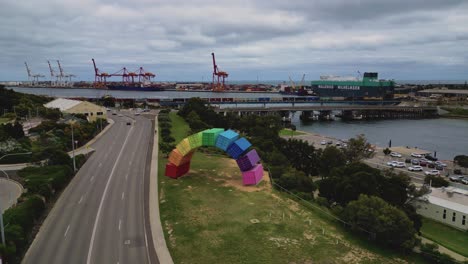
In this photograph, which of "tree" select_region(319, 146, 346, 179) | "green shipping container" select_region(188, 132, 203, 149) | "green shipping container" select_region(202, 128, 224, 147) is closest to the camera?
"green shipping container" select_region(202, 128, 224, 147)

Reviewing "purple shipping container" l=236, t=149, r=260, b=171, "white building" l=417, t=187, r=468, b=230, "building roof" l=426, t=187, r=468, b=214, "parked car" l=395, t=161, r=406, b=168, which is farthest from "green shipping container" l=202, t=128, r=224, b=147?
"parked car" l=395, t=161, r=406, b=168

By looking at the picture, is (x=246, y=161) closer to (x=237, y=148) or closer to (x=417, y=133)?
(x=237, y=148)

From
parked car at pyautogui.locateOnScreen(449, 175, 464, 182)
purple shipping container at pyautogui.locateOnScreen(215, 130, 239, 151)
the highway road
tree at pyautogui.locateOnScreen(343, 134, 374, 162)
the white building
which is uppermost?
purple shipping container at pyautogui.locateOnScreen(215, 130, 239, 151)

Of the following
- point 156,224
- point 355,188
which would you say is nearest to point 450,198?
point 355,188

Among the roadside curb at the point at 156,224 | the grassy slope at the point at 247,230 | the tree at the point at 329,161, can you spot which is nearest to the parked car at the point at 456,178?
the tree at the point at 329,161

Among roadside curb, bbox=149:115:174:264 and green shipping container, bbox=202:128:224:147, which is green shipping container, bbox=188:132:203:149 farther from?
roadside curb, bbox=149:115:174:264

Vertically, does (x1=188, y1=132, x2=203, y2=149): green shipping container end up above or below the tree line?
above

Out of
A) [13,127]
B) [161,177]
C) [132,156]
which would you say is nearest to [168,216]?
[161,177]
